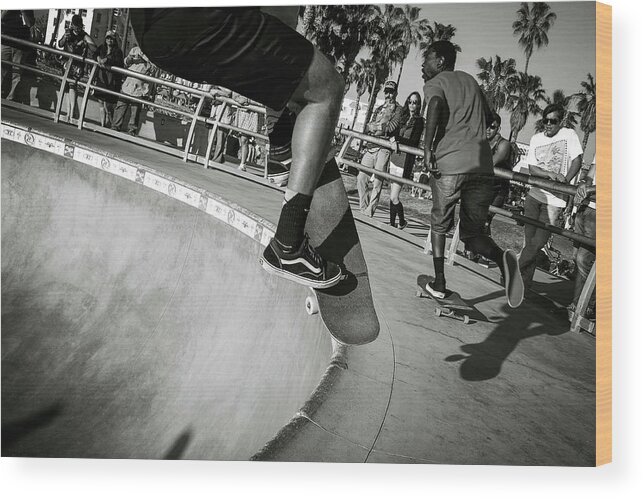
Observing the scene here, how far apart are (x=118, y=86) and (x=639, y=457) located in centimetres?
360

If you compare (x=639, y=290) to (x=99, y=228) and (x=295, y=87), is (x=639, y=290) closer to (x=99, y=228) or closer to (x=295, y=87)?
(x=295, y=87)

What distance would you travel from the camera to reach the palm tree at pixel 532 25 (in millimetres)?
2469

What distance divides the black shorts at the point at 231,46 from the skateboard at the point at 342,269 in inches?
20.9

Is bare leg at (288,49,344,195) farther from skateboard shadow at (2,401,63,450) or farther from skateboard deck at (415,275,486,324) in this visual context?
skateboard shadow at (2,401,63,450)

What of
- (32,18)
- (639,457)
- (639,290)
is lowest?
(639,457)

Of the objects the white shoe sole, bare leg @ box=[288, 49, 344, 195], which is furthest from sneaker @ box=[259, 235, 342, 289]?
bare leg @ box=[288, 49, 344, 195]

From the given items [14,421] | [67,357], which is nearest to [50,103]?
[67,357]

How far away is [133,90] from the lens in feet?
10.4

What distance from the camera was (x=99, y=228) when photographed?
2771 millimetres

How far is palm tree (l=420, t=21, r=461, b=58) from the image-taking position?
246 cm

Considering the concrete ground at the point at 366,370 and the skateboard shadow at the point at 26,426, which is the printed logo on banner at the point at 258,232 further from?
the skateboard shadow at the point at 26,426

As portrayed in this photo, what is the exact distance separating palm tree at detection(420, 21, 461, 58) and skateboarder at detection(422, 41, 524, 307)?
3 centimetres

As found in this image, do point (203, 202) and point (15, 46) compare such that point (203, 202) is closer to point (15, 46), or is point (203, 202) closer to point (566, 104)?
point (15, 46)

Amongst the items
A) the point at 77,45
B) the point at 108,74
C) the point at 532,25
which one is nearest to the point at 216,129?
the point at 108,74
